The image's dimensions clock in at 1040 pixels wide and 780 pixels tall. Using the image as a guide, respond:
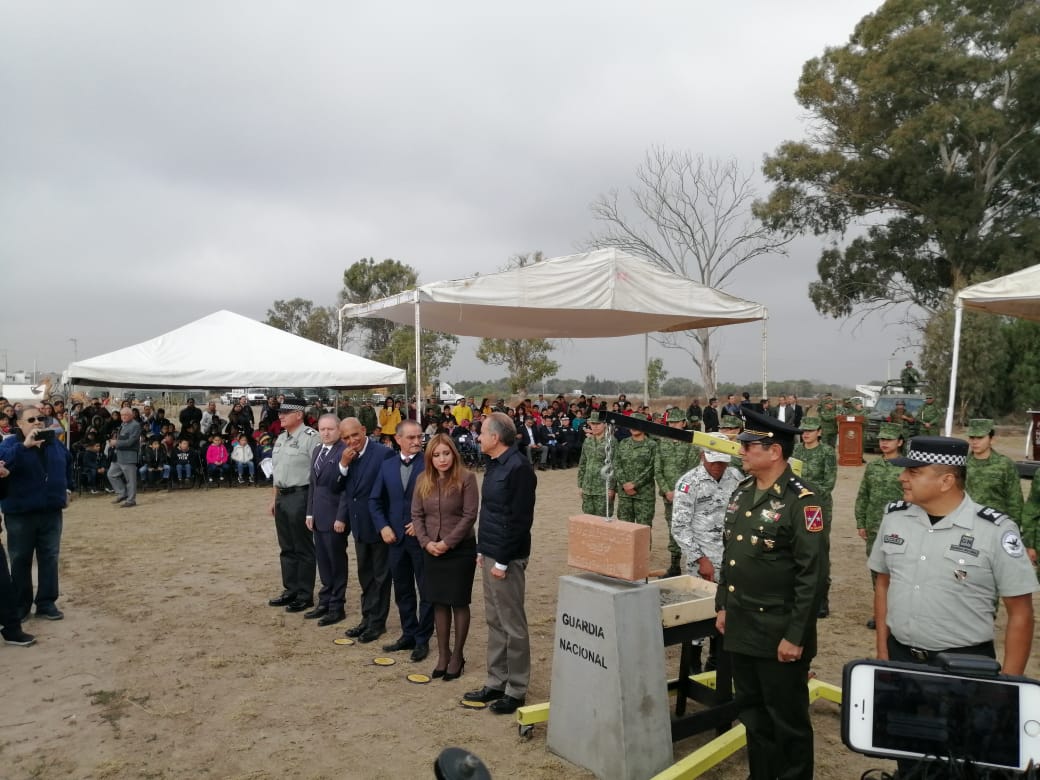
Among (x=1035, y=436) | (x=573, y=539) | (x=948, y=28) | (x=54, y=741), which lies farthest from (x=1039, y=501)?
(x=948, y=28)

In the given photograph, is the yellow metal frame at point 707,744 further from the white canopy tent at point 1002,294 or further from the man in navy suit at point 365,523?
the white canopy tent at point 1002,294

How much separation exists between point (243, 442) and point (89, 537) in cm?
487

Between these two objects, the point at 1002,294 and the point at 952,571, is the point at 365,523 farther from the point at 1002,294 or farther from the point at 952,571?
the point at 1002,294

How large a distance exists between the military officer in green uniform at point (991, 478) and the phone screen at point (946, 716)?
14.8 ft

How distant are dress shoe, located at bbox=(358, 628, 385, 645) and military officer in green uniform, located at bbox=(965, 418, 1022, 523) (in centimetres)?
479

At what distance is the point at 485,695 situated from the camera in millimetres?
4492

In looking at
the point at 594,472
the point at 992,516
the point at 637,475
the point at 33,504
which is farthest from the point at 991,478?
the point at 33,504

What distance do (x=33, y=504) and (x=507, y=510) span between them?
4.15 meters

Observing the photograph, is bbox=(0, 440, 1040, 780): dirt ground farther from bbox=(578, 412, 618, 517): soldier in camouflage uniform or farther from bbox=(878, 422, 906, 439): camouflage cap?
bbox=(878, 422, 906, 439): camouflage cap

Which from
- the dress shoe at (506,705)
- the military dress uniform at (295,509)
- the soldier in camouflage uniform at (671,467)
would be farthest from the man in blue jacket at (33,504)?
the soldier in camouflage uniform at (671,467)

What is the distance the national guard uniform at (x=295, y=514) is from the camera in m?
6.45

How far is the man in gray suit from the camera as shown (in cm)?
1178

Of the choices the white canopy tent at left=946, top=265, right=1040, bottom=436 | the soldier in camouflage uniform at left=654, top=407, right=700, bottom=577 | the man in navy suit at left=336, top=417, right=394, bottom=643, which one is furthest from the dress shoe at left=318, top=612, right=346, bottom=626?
the white canopy tent at left=946, top=265, right=1040, bottom=436

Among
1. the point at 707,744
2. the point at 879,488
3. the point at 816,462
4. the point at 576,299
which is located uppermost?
the point at 576,299
